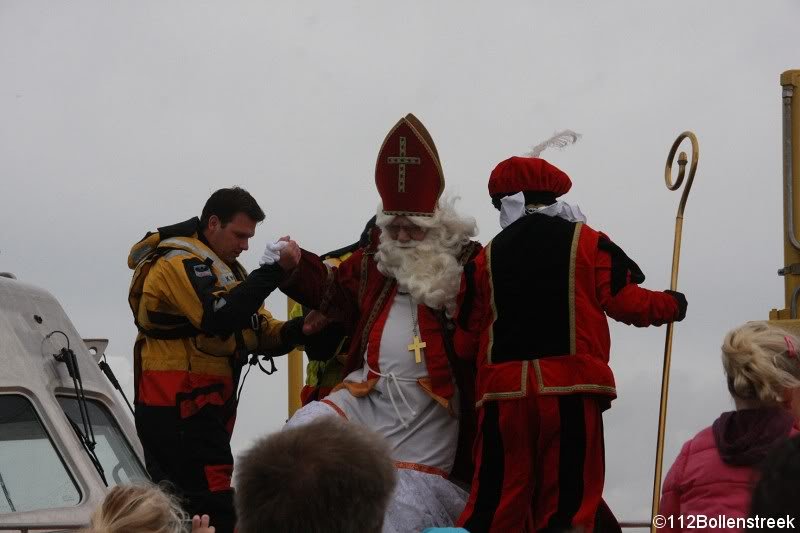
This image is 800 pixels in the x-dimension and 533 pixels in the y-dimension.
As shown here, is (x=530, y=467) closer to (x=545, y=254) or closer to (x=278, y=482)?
(x=545, y=254)

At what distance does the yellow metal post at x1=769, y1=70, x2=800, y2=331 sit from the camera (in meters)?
5.70

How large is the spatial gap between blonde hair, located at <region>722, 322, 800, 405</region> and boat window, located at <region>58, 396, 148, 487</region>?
3.00m

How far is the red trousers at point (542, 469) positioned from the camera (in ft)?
15.7

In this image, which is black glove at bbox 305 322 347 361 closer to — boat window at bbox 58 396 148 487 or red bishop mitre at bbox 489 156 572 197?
boat window at bbox 58 396 148 487

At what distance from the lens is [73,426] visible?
5.72 meters

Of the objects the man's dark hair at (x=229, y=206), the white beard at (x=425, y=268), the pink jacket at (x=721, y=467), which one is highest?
the man's dark hair at (x=229, y=206)

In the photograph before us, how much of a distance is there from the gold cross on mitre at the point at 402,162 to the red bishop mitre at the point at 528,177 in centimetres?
48

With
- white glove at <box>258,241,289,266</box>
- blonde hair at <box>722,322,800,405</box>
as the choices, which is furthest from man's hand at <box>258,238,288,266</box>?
blonde hair at <box>722,322,800,405</box>

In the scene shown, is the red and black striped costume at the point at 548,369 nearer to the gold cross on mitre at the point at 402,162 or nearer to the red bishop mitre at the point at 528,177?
the red bishop mitre at the point at 528,177

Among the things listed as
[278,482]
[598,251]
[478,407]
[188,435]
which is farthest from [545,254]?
[278,482]

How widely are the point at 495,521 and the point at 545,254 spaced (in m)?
1.03

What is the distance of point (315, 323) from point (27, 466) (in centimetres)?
144

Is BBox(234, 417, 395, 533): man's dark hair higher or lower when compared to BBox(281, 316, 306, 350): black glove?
higher

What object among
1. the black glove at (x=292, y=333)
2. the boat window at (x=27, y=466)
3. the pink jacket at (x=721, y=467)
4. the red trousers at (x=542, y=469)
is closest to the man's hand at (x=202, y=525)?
the pink jacket at (x=721, y=467)
